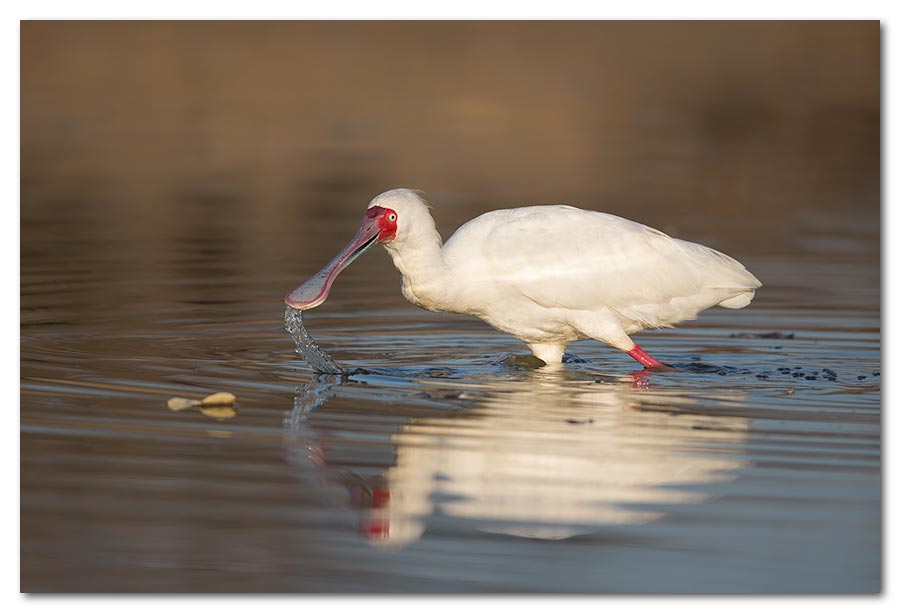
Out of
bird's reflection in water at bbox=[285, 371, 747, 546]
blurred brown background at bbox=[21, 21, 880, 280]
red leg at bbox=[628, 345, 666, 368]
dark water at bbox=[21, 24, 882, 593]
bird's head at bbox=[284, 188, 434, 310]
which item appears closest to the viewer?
dark water at bbox=[21, 24, 882, 593]

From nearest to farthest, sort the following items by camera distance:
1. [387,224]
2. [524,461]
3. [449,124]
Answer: [524,461] → [387,224] → [449,124]

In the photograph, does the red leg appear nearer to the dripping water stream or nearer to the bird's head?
the bird's head

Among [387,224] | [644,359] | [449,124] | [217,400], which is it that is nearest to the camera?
[217,400]

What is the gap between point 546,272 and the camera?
10.6 meters

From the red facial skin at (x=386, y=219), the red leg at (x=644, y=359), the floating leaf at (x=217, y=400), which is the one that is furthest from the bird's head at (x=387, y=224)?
the red leg at (x=644, y=359)

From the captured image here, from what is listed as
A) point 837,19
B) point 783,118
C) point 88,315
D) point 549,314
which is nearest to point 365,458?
point 549,314

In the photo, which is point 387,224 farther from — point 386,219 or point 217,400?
point 217,400

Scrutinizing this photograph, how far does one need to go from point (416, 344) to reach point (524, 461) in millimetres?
3718

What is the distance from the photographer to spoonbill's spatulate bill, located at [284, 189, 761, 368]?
10.6 m

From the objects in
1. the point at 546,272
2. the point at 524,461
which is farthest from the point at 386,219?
the point at 524,461

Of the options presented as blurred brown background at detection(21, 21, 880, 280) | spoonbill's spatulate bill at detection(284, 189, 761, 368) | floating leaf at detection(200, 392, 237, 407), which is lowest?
floating leaf at detection(200, 392, 237, 407)

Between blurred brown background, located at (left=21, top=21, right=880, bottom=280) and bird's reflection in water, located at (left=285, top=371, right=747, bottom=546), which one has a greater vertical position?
blurred brown background, located at (left=21, top=21, right=880, bottom=280)

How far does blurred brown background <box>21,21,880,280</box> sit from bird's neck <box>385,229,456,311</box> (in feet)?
25.9

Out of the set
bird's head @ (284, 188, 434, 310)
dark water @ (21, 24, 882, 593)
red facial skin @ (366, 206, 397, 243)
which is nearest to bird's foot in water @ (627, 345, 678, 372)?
dark water @ (21, 24, 882, 593)
